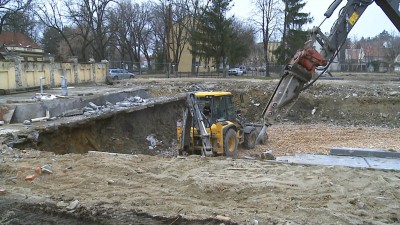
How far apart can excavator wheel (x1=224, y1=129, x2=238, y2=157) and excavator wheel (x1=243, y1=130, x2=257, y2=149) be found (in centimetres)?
154

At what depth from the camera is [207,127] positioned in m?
12.4

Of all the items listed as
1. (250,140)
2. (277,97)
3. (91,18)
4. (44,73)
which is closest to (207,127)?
(277,97)

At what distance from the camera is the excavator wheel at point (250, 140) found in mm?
14837

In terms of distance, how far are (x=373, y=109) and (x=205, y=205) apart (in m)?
18.8

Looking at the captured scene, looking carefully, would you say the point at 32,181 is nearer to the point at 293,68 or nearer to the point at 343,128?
the point at 293,68

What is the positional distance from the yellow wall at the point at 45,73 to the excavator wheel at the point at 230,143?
12.4m

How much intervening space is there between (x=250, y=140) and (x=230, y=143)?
1.95 meters

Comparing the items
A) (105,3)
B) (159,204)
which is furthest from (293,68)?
(105,3)

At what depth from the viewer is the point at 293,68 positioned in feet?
32.1

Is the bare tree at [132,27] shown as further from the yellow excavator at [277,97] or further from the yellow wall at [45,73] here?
the yellow excavator at [277,97]

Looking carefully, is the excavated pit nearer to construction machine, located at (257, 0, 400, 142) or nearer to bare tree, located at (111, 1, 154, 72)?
construction machine, located at (257, 0, 400, 142)

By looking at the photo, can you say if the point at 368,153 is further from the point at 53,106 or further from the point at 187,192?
the point at 53,106

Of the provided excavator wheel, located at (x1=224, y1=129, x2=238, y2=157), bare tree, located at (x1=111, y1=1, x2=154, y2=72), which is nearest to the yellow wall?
excavator wheel, located at (x1=224, y1=129, x2=238, y2=157)

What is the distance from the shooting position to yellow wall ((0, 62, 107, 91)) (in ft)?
66.1
